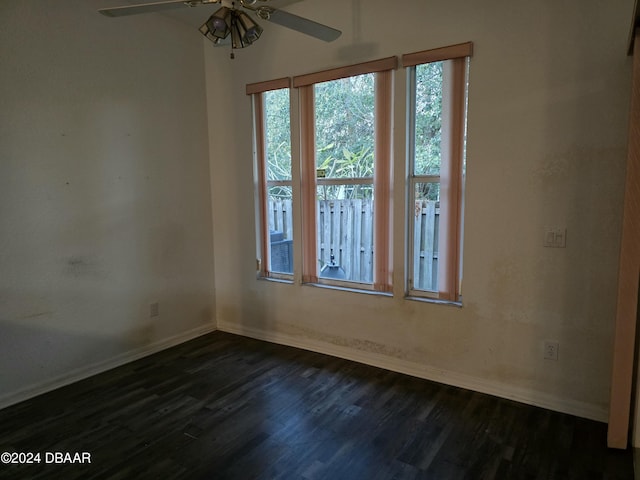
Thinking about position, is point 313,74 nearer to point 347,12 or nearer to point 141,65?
point 347,12

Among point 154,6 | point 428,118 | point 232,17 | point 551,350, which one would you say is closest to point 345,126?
point 428,118

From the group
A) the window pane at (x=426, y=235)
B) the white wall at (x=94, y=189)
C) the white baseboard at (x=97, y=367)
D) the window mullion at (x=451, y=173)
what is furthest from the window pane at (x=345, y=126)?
the white baseboard at (x=97, y=367)

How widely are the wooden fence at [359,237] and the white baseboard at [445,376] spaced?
593 mm

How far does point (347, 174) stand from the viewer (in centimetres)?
313

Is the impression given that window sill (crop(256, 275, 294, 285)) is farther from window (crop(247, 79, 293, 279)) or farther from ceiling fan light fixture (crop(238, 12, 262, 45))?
ceiling fan light fixture (crop(238, 12, 262, 45))

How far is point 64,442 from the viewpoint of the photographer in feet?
7.06

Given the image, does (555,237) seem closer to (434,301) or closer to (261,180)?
(434,301)

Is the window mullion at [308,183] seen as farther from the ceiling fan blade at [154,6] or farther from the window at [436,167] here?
the ceiling fan blade at [154,6]

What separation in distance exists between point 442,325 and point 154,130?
108 inches

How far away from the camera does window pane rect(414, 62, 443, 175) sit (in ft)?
8.83

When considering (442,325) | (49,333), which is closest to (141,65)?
(49,333)

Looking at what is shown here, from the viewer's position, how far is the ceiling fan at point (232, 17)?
170 cm

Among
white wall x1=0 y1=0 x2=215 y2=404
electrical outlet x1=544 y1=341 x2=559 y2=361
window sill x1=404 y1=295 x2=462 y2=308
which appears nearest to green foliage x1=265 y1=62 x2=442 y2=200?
window sill x1=404 y1=295 x2=462 y2=308

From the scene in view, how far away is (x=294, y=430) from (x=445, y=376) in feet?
3.82
